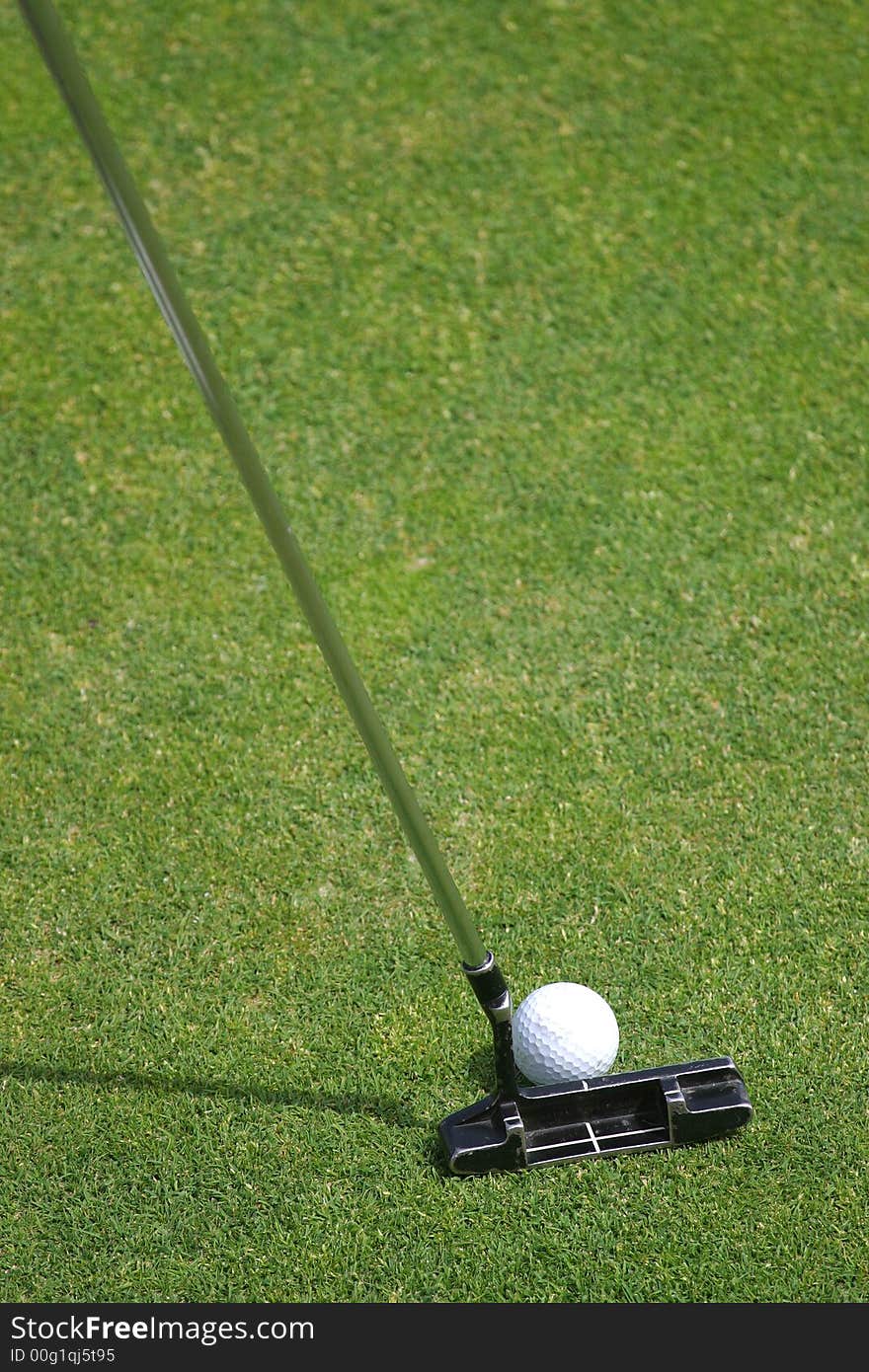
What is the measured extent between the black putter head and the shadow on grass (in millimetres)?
186

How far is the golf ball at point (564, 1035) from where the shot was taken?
3.13 meters

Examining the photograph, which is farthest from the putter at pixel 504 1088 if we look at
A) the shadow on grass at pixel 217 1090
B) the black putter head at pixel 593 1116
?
the shadow on grass at pixel 217 1090

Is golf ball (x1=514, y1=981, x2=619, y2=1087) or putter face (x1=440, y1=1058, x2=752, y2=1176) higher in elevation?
golf ball (x1=514, y1=981, x2=619, y2=1087)

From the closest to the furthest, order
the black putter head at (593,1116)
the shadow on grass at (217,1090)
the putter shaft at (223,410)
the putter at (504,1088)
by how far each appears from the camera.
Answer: the putter shaft at (223,410) < the putter at (504,1088) < the black putter head at (593,1116) < the shadow on grass at (217,1090)

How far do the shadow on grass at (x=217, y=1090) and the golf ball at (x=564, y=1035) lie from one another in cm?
31

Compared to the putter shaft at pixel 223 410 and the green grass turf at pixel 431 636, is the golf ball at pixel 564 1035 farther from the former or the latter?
the putter shaft at pixel 223 410

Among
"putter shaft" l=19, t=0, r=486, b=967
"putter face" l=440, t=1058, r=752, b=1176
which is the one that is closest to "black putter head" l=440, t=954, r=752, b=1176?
"putter face" l=440, t=1058, r=752, b=1176

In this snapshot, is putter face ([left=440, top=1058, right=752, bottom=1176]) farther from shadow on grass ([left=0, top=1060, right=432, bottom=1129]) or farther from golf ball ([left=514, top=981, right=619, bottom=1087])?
shadow on grass ([left=0, top=1060, right=432, bottom=1129])

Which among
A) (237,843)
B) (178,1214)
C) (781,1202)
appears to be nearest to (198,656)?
(237,843)

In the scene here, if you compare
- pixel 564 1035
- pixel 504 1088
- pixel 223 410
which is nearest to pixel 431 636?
pixel 564 1035

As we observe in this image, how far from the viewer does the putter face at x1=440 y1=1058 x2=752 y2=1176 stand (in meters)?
3.05

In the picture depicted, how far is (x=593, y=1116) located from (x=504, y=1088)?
258 mm

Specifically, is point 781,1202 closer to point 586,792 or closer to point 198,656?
point 586,792
